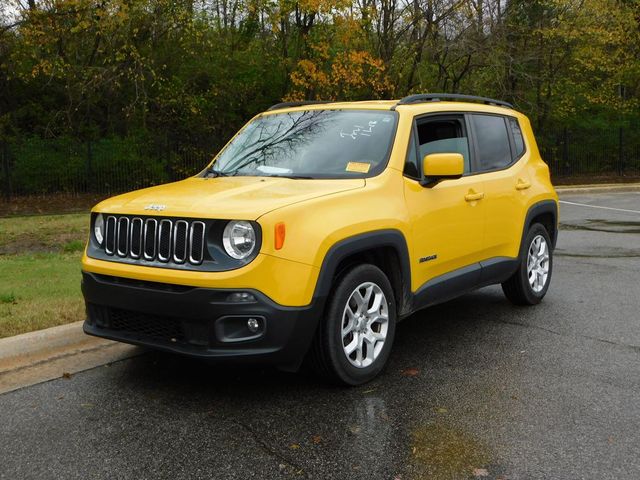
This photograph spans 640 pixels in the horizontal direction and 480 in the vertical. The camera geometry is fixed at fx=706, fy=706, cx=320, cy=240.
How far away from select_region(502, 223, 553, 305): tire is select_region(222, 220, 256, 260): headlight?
3258mm

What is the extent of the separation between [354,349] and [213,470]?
4.54ft

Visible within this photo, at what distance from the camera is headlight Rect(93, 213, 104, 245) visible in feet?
15.2

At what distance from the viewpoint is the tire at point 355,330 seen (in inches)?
170

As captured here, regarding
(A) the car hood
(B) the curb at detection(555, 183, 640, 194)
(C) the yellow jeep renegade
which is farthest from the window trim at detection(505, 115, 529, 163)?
(B) the curb at detection(555, 183, 640, 194)

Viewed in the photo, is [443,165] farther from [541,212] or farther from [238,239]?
[541,212]

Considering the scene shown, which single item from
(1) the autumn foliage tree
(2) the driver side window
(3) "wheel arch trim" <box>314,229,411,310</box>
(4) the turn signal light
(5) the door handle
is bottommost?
(3) "wheel arch trim" <box>314,229,411,310</box>

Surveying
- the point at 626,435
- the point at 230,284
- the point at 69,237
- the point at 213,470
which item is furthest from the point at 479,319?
the point at 69,237

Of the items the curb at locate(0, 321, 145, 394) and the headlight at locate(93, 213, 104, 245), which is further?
the curb at locate(0, 321, 145, 394)

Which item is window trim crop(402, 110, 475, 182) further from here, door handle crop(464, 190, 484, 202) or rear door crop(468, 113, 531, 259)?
door handle crop(464, 190, 484, 202)

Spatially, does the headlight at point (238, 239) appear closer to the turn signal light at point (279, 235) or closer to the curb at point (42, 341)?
the turn signal light at point (279, 235)

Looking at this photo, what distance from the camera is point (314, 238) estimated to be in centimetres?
414

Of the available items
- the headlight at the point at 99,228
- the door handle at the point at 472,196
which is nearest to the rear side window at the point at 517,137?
the door handle at the point at 472,196

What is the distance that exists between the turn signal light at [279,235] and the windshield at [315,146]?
3.19ft

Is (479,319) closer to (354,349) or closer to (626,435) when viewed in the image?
(354,349)
